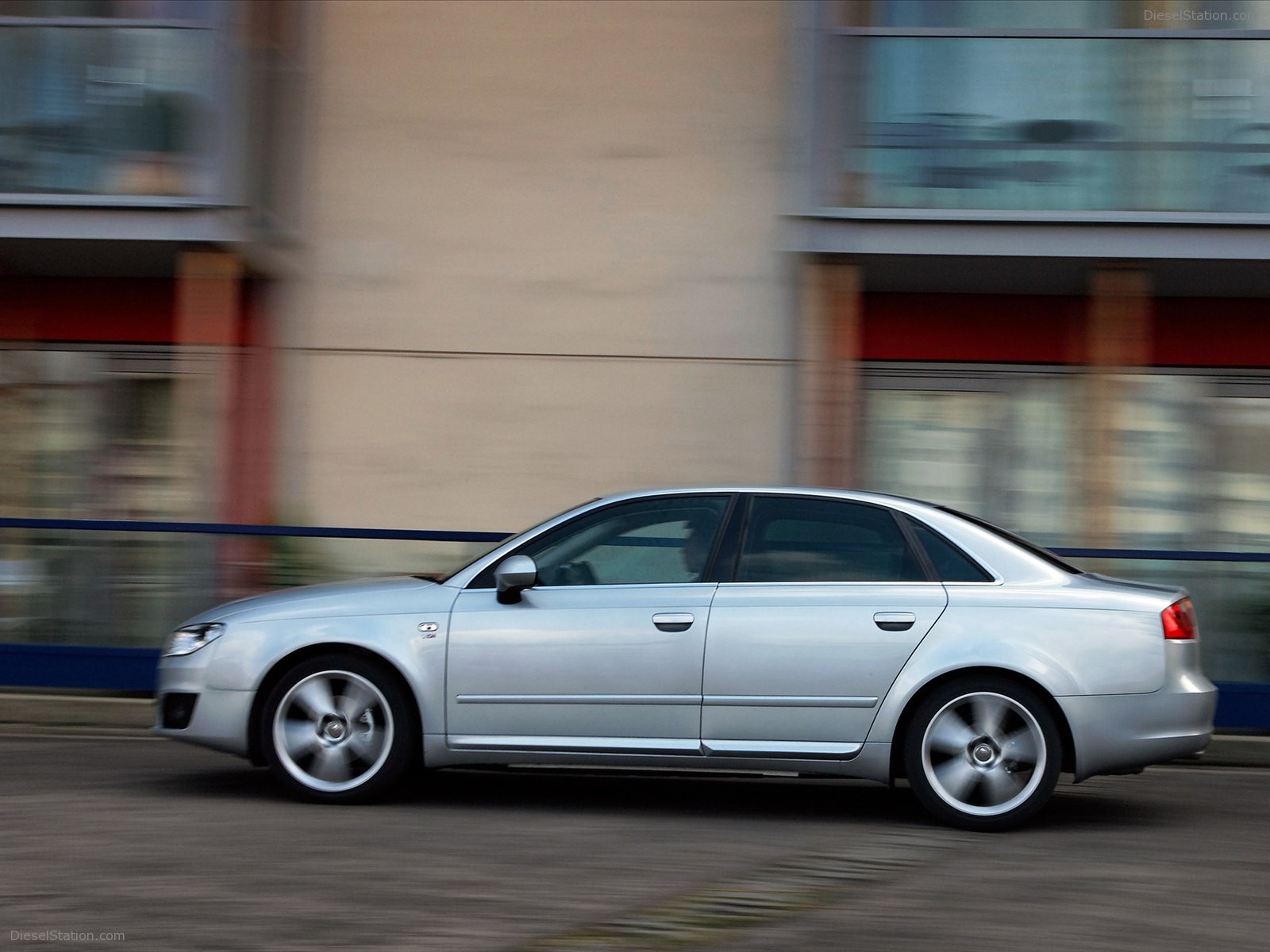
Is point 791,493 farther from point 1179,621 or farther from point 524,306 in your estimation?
point 524,306

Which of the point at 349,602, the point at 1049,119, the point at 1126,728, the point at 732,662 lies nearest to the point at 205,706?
the point at 349,602

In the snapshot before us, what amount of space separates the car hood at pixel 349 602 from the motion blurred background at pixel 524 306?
5.44 m

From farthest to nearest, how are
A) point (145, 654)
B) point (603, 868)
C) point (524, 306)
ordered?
→ point (524, 306), point (145, 654), point (603, 868)

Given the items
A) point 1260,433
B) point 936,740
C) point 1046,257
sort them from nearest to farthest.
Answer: point 936,740 < point 1046,257 < point 1260,433

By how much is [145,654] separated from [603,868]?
17.5 ft

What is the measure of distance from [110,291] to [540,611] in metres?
8.08

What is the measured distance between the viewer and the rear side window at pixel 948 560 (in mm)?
6926

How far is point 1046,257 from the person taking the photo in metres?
11.8

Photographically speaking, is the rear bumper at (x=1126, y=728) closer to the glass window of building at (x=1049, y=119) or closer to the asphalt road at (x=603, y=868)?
the asphalt road at (x=603, y=868)

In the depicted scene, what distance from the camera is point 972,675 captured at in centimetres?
679

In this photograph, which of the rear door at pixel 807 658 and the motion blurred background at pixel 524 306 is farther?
the motion blurred background at pixel 524 306

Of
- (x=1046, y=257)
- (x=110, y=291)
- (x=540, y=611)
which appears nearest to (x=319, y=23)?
(x=110, y=291)

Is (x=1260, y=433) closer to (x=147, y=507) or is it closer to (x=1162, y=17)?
(x=1162, y=17)

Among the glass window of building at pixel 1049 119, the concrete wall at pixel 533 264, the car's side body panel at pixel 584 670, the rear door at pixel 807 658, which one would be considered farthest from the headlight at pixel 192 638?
the glass window of building at pixel 1049 119
